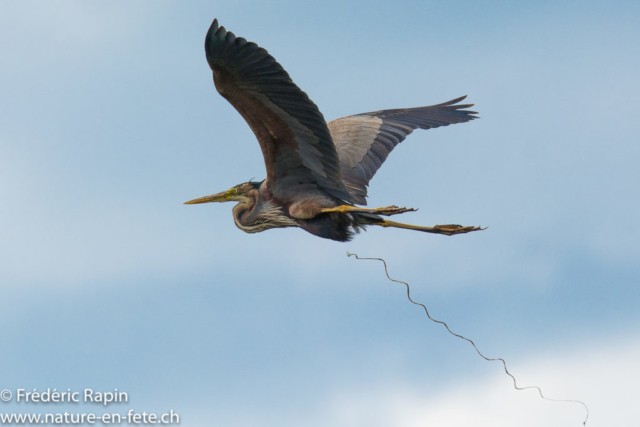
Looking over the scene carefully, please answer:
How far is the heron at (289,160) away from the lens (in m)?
→ 8.65

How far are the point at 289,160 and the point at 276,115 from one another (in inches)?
26.3

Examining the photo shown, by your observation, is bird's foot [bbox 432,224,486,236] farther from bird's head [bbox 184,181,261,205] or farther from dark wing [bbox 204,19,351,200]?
bird's head [bbox 184,181,261,205]

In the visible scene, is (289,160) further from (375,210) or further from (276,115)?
(375,210)

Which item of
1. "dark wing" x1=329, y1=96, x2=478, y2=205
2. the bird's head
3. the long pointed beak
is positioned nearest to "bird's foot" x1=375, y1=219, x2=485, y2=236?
"dark wing" x1=329, y1=96, x2=478, y2=205

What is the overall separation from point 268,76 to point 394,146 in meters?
3.42

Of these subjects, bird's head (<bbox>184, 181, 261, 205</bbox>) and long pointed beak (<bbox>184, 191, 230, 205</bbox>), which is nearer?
bird's head (<bbox>184, 181, 261, 205</bbox>)

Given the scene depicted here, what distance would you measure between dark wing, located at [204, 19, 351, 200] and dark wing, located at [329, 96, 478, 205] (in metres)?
0.74

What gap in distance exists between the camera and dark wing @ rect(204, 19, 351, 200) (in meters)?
8.55

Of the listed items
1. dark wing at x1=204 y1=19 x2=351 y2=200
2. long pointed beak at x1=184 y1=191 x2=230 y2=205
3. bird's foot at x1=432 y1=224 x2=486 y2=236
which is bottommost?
bird's foot at x1=432 y1=224 x2=486 y2=236

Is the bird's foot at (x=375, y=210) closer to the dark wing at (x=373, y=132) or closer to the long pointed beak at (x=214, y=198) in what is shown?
the dark wing at (x=373, y=132)

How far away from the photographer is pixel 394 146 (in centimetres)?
1175

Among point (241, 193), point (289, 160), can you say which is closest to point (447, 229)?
point (289, 160)

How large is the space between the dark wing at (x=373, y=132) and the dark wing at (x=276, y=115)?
0.74m

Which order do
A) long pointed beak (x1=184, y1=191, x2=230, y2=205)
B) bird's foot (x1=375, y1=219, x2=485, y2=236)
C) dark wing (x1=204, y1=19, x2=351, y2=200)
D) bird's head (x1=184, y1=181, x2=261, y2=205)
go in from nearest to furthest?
dark wing (x1=204, y1=19, x2=351, y2=200)
bird's foot (x1=375, y1=219, x2=485, y2=236)
bird's head (x1=184, y1=181, x2=261, y2=205)
long pointed beak (x1=184, y1=191, x2=230, y2=205)
